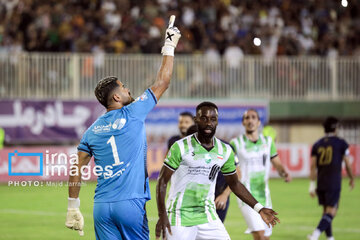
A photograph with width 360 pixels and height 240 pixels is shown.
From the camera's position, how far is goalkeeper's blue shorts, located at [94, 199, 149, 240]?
21.9 feet

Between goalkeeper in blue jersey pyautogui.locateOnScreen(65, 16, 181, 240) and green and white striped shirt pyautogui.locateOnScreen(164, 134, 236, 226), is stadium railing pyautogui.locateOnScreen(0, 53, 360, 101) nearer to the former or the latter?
green and white striped shirt pyautogui.locateOnScreen(164, 134, 236, 226)

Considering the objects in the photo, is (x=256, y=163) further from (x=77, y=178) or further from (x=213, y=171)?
(x=77, y=178)

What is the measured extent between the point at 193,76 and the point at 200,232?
19718mm

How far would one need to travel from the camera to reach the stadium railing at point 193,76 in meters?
25.3

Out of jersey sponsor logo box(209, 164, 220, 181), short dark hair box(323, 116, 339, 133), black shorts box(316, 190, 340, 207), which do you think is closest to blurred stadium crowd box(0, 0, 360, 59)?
short dark hair box(323, 116, 339, 133)

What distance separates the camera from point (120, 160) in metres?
6.79

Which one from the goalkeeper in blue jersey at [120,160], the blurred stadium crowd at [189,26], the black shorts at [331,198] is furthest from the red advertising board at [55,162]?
the goalkeeper in blue jersey at [120,160]

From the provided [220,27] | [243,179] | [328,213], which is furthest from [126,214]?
[220,27]

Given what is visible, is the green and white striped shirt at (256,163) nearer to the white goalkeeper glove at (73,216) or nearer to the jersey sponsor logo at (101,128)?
the white goalkeeper glove at (73,216)

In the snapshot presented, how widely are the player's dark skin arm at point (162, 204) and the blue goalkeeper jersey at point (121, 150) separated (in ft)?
1.56

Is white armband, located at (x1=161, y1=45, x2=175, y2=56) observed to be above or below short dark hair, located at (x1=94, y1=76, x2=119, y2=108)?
above

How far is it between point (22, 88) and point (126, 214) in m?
19.4

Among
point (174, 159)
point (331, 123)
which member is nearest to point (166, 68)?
point (174, 159)

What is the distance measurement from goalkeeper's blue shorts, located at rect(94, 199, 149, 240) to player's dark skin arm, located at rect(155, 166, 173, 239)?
1.63ft
